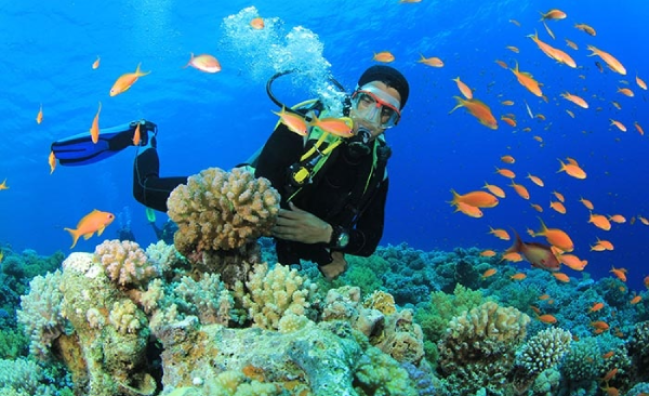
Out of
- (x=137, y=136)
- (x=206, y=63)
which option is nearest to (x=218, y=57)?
(x=137, y=136)

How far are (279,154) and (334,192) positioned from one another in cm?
82

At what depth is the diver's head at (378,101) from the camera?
459cm

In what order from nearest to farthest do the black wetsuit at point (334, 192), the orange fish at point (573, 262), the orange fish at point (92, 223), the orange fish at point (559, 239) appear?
the black wetsuit at point (334, 192), the orange fish at point (92, 223), the orange fish at point (559, 239), the orange fish at point (573, 262)

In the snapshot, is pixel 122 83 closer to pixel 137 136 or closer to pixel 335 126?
pixel 137 136

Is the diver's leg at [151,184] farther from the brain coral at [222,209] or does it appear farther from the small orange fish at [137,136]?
the brain coral at [222,209]

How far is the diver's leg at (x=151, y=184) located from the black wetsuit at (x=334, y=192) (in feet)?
5.76

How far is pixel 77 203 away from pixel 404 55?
2974 inches

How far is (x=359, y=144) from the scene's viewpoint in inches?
173

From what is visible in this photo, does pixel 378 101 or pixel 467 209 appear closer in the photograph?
pixel 378 101

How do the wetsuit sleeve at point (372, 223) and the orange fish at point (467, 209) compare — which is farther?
the orange fish at point (467, 209)

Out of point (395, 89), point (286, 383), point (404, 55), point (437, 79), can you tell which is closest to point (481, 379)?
point (286, 383)

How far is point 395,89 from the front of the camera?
5.07 metres

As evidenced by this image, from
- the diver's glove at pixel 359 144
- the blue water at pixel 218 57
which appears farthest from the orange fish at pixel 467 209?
the blue water at pixel 218 57

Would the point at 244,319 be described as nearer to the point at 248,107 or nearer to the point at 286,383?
the point at 286,383
